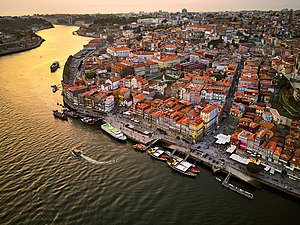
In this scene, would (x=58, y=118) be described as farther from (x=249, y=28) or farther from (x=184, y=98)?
(x=249, y=28)

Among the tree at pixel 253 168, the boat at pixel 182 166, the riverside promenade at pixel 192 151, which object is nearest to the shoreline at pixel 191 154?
the riverside promenade at pixel 192 151

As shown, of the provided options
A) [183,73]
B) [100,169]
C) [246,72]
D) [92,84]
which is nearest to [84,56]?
[92,84]

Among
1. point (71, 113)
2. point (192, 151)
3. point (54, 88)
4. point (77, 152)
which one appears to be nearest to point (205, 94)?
point (192, 151)

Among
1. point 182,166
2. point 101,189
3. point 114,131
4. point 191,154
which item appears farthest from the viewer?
point 114,131

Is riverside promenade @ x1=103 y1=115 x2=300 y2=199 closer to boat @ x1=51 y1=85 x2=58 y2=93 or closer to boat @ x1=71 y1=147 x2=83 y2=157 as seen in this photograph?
boat @ x1=71 y1=147 x2=83 y2=157

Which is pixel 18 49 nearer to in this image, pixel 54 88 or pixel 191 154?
pixel 54 88
